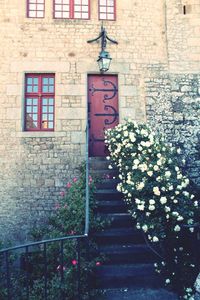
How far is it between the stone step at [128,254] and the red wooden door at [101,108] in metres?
3.03

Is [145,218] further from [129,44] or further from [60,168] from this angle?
[129,44]

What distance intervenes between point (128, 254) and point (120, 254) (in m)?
0.12

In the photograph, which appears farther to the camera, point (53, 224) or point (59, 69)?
point (59, 69)

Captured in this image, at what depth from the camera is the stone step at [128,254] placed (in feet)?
14.4

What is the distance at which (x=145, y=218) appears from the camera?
14.6ft

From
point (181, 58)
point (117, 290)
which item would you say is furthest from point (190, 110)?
point (117, 290)

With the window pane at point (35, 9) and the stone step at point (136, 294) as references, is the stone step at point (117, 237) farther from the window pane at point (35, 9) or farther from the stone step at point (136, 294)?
the window pane at point (35, 9)

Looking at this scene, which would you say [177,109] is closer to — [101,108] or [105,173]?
[101,108]

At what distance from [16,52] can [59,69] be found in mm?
1136

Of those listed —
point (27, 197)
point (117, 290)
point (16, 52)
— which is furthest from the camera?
point (16, 52)

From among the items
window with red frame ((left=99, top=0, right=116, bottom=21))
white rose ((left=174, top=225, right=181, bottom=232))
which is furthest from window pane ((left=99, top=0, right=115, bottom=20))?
white rose ((left=174, top=225, right=181, bottom=232))

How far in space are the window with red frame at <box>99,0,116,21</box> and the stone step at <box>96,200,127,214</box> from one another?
16.0 ft

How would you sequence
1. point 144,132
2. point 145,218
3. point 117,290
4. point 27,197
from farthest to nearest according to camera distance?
point 27,197, point 144,132, point 145,218, point 117,290

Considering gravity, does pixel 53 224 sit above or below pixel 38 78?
below
